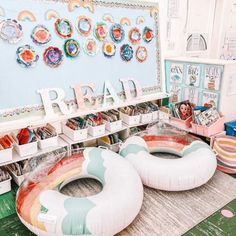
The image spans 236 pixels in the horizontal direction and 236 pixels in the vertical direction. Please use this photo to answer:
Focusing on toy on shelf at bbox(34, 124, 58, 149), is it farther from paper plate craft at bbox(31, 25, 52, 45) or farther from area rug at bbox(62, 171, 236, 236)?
paper plate craft at bbox(31, 25, 52, 45)

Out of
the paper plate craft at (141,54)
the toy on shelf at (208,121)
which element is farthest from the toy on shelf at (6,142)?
the toy on shelf at (208,121)

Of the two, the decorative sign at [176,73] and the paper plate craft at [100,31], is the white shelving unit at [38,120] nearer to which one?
the paper plate craft at [100,31]

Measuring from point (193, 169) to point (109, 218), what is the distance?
0.77 meters

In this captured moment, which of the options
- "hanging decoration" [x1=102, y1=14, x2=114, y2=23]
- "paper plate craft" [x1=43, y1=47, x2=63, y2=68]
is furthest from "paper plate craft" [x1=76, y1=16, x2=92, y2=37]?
"paper plate craft" [x1=43, y1=47, x2=63, y2=68]

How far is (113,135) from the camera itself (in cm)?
251

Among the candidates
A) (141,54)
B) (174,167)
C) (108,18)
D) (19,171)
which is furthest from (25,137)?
→ (141,54)

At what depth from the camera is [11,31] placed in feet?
5.96

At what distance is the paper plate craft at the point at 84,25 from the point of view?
6.95ft

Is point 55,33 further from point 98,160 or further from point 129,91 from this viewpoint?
point 98,160

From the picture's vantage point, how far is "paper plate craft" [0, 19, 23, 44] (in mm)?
1781

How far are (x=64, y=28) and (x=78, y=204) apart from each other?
1.35 metres

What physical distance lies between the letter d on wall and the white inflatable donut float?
62 cm

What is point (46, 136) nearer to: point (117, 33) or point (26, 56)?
point (26, 56)

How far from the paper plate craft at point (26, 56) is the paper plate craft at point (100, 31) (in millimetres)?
575
